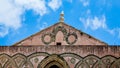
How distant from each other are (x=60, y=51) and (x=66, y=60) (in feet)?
2.49

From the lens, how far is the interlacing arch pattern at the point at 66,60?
72.1 feet

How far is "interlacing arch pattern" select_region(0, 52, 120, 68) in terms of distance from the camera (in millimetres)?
21964

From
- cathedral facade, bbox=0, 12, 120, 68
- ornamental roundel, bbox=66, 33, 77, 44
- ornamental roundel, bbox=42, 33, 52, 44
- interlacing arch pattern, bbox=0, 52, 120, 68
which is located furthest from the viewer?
ornamental roundel, bbox=42, 33, 52, 44

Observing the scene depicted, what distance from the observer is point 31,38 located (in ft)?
81.8

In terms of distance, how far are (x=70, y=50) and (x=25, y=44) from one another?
12.7 feet

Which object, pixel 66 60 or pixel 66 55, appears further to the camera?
pixel 66 55

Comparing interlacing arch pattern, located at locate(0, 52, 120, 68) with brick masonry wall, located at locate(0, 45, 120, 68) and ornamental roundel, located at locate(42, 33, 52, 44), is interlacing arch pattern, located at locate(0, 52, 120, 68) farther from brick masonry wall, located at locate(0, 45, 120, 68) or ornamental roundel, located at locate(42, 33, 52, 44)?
ornamental roundel, located at locate(42, 33, 52, 44)

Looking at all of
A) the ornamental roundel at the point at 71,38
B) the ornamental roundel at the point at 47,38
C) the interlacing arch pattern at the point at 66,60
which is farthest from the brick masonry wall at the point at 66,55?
the ornamental roundel at the point at 71,38

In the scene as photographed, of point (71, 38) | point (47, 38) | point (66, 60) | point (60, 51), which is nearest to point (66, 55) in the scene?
point (66, 60)

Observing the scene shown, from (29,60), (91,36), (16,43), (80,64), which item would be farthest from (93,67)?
(16,43)

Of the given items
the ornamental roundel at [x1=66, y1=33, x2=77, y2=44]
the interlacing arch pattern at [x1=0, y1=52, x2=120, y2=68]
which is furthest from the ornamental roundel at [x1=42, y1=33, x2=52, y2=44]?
the interlacing arch pattern at [x1=0, y1=52, x2=120, y2=68]

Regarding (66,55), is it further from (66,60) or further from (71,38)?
(71,38)

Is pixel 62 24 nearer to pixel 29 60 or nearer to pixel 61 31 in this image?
pixel 61 31

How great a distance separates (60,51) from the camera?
22797mm
